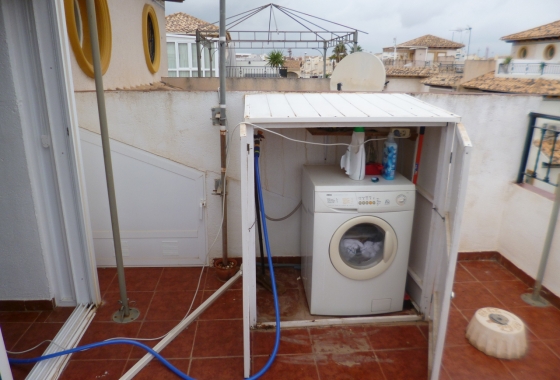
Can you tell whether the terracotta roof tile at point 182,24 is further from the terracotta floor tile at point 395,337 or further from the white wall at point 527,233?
the terracotta floor tile at point 395,337

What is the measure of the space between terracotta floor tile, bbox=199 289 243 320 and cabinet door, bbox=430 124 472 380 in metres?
1.46

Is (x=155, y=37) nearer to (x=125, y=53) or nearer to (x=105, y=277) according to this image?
(x=125, y=53)

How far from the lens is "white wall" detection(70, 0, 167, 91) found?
14.1 ft

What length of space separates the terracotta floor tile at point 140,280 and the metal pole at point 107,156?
344 mm

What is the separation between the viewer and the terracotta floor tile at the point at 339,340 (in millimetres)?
2605

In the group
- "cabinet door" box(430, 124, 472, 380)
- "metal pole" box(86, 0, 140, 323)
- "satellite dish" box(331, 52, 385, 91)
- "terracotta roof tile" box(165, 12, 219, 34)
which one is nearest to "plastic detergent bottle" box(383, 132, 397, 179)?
"cabinet door" box(430, 124, 472, 380)

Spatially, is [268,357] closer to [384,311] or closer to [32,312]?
[384,311]

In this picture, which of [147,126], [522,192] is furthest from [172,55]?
[522,192]

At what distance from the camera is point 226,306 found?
3055mm

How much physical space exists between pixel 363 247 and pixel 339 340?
72 cm

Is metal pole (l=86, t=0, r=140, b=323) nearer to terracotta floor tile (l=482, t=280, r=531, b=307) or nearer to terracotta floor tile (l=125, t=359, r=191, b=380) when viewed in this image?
terracotta floor tile (l=125, t=359, r=191, b=380)

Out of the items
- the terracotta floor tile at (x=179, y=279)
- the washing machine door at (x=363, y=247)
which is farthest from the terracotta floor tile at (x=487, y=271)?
the terracotta floor tile at (x=179, y=279)

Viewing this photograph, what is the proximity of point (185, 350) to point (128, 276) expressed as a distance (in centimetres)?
122

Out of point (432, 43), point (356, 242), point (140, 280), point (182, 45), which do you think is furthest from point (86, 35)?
point (432, 43)
